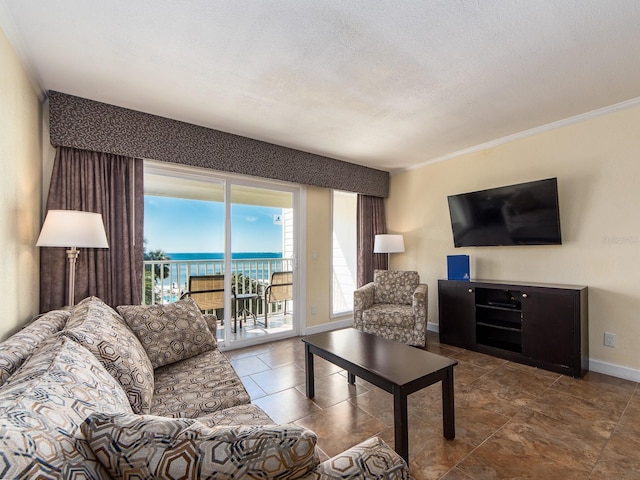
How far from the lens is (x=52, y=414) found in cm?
67

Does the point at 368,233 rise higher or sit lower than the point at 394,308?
higher

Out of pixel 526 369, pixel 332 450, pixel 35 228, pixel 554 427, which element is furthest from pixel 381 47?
pixel 526 369

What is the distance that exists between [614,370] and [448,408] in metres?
2.08

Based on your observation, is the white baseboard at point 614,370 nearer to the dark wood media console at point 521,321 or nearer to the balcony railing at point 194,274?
the dark wood media console at point 521,321

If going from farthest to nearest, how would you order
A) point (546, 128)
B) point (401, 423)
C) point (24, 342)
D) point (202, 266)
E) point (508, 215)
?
point (202, 266) → point (508, 215) → point (546, 128) → point (401, 423) → point (24, 342)

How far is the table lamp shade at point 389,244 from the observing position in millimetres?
4238

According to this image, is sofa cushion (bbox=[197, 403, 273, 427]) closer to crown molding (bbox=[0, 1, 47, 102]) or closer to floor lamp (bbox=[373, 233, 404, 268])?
crown molding (bbox=[0, 1, 47, 102])

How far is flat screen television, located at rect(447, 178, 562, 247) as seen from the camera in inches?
117

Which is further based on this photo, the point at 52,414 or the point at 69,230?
the point at 69,230

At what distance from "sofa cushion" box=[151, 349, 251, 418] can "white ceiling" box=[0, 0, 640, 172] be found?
2023 mm

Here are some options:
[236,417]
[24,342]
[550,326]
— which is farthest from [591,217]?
[24,342]

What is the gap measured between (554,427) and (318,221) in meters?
3.09

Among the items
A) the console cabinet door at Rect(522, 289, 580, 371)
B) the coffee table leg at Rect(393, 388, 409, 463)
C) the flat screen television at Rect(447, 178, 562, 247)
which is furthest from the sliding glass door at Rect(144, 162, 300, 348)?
the console cabinet door at Rect(522, 289, 580, 371)

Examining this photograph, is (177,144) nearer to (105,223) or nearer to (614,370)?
(105,223)
